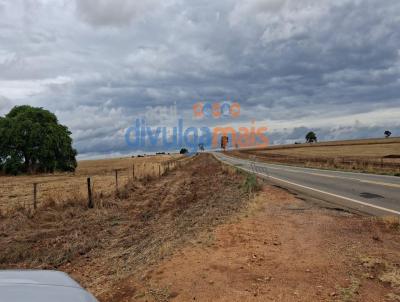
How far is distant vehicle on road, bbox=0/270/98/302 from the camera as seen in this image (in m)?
2.13

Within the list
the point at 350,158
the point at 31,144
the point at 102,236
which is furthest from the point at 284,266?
the point at 31,144

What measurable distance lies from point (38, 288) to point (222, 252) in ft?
16.0

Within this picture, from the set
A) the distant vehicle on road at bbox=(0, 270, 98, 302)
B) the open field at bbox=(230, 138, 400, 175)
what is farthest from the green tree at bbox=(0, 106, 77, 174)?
the distant vehicle on road at bbox=(0, 270, 98, 302)

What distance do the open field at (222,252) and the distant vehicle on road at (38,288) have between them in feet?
9.46

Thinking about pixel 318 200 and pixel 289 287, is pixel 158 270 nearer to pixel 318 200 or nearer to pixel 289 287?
pixel 289 287

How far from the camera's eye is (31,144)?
53469 mm

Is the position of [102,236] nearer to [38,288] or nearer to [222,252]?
[222,252]

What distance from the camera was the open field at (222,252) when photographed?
521 centimetres

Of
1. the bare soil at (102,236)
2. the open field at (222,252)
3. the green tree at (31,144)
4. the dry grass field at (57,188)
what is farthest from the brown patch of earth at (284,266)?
the green tree at (31,144)

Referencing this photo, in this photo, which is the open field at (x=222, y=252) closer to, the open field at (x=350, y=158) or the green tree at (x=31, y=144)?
the open field at (x=350, y=158)

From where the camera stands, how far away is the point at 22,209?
13.7 m

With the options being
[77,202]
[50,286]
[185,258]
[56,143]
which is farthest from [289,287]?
[56,143]

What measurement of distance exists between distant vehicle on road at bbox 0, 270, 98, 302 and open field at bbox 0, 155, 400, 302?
2884 mm

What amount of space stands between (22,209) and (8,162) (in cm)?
4384
